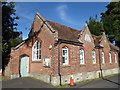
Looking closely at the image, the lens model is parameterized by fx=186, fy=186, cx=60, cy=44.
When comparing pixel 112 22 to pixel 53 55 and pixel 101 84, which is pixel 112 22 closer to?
pixel 101 84

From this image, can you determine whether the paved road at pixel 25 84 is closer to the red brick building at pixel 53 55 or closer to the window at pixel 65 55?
the red brick building at pixel 53 55

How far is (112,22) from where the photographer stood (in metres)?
42.5

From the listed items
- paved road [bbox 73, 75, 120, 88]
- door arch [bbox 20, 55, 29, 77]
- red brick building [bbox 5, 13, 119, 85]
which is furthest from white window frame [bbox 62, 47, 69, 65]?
door arch [bbox 20, 55, 29, 77]

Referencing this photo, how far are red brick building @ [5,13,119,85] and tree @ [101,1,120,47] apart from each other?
50.3 ft

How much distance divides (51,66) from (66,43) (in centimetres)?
305

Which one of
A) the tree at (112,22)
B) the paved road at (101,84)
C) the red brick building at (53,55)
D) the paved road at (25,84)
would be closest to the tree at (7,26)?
the red brick building at (53,55)

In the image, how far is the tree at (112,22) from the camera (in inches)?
1514

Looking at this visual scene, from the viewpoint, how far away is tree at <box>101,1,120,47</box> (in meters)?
38.5

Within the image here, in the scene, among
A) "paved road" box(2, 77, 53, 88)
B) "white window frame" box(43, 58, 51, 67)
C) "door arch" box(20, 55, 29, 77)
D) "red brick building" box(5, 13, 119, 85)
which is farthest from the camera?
"door arch" box(20, 55, 29, 77)

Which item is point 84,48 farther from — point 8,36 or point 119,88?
point 8,36

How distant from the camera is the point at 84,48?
23.1 metres

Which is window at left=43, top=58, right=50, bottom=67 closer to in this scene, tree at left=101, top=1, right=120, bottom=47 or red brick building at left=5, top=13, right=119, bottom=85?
red brick building at left=5, top=13, right=119, bottom=85

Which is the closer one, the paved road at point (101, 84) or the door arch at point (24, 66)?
the paved road at point (101, 84)

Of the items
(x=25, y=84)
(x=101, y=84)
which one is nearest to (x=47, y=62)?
(x=25, y=84)
